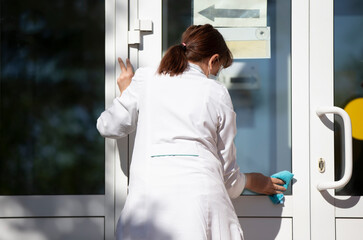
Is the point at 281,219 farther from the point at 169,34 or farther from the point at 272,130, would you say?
the point at 169,34

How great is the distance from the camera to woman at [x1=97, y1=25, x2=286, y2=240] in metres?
2.25

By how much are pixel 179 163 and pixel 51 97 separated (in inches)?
41.3

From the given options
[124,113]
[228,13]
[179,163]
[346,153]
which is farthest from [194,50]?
[346,153]

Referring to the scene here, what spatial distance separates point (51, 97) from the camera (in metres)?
3.06

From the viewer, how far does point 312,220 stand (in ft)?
9.80

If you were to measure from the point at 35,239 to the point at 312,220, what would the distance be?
139cm

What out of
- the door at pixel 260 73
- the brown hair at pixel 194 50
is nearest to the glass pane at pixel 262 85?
the door at pixel 260 73

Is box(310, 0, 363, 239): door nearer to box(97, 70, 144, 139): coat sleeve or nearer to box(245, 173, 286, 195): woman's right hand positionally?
box(245, 173, 286, 195): woman's right hand

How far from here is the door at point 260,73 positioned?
9.84 ft

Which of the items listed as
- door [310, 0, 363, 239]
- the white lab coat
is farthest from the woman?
door [310, 0, 363, 239]

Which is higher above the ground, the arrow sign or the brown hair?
the arrow sign

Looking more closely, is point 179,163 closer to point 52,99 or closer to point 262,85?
point 262,85

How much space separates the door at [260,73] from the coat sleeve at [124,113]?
538 mm

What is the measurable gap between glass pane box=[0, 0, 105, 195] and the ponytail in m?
0.71
